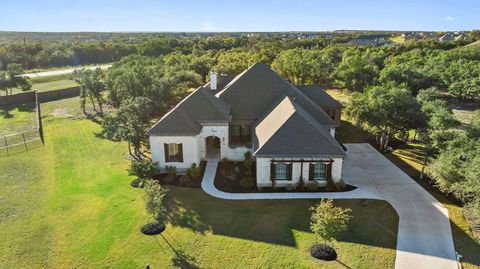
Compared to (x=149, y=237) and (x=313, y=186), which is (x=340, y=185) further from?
(x=149, y=237)

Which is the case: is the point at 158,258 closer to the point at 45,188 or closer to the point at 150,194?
the point at 150,194

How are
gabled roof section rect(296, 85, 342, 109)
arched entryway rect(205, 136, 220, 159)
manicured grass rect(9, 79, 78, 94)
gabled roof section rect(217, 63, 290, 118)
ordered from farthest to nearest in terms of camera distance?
manicured grass rect(9, 79, 78, 94) → gabled roof section rect(296, 85, 342, 109) → gabled roof section rect(217, 63, 290, 118) → arched entryway rect(205, 136, 220, 159)

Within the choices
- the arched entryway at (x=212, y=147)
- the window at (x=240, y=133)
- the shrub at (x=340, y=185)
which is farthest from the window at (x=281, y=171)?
the arched entryway at (x=212, y=147)

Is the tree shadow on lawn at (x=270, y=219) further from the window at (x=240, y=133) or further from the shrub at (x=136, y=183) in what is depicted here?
the window at (x=240, y=133)

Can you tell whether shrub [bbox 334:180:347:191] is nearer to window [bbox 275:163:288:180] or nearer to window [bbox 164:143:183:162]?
window [bbox 275:163:288:180]

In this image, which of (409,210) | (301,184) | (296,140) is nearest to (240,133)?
(296,140)

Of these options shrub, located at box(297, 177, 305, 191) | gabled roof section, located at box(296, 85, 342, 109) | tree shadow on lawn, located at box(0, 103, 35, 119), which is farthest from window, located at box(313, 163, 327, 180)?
tree shadow on lawn, located at box(0, 103, 35, 119)
